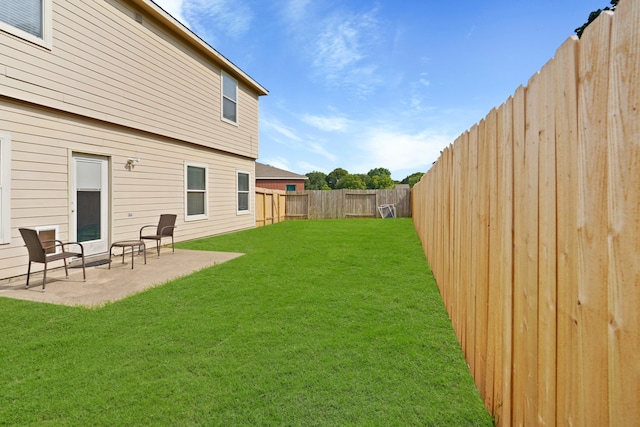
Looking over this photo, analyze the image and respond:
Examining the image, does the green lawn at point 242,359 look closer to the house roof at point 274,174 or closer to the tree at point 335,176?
the house roof at point 274,174

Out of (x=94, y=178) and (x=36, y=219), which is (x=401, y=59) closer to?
(x=94, y=178)

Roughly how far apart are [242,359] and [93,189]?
6027 millimetres

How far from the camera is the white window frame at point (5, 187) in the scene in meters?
5.04

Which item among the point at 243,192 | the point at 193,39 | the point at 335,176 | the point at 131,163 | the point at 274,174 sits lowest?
the point at 243,192

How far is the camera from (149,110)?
8.02m

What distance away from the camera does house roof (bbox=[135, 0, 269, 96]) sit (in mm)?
7680

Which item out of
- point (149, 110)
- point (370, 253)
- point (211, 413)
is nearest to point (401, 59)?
point (370, 253)

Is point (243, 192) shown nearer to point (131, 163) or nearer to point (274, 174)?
point (131, 163)

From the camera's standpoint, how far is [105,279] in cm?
523

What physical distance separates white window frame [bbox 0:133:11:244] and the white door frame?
1038 millimetres

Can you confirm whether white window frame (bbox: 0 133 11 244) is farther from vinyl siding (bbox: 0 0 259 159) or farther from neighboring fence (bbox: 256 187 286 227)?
neighboring fence (bbox: 256 187 286 227)

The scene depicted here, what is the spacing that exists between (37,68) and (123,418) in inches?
254

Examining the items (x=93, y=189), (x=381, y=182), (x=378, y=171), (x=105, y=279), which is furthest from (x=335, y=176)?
(x=105, y=279)

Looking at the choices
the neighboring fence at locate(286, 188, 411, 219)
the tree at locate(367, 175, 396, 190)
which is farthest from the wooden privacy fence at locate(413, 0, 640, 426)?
the tree at locate(367, 175, 396, 190)
